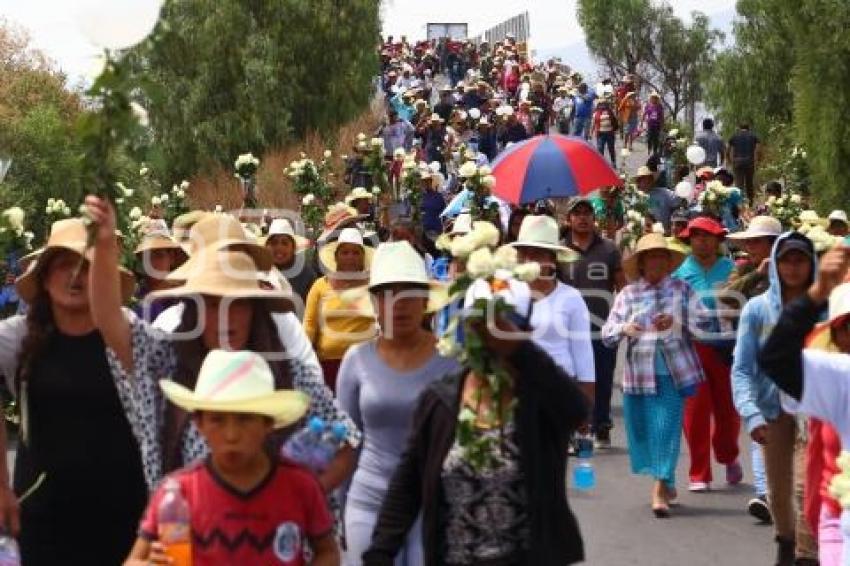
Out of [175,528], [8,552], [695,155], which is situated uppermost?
[695,155]

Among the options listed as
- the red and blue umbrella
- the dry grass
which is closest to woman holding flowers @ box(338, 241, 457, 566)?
the red and blue umbrella

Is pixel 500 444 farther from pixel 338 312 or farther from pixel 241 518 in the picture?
pixel 338 312

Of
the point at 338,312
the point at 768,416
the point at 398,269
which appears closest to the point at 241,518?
the point at 398,269

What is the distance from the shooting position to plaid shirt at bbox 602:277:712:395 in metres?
12.7

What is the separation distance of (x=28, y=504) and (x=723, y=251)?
7945 mm

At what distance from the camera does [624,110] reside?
43.2m

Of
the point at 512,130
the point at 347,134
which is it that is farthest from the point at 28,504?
the point at 347,134

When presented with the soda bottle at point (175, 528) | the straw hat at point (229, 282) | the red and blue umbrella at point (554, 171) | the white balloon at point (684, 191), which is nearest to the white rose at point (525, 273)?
the straw hat at point (229, 282)

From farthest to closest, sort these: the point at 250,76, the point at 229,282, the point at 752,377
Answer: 1. the point at 250,76
2. the point at 752,377
3. the point at 229,282

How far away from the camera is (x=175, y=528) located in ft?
19.2

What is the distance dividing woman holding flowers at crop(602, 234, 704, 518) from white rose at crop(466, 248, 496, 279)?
6052 millimetres

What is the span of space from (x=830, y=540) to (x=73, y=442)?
8.96ft

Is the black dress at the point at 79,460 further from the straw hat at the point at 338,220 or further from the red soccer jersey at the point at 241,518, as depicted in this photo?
the straw hat at the point at 338,220

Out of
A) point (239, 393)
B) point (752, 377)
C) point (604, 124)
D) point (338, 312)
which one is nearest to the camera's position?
point (239, 393)
